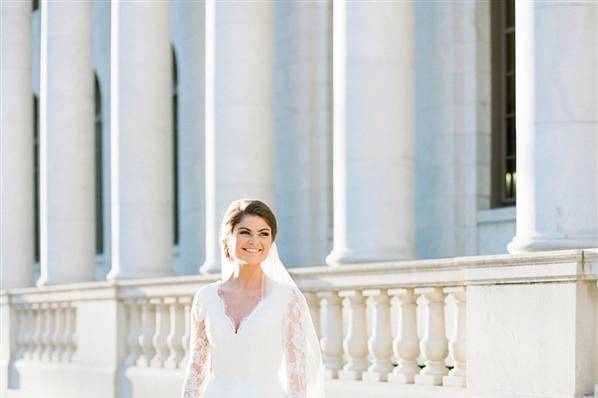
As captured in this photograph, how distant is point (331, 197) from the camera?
3272 cm

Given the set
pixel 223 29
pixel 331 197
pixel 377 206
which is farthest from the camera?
pixel 331 197

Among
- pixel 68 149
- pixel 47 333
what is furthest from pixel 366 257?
pixel 68 149

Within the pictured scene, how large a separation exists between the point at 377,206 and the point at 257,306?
407 inches

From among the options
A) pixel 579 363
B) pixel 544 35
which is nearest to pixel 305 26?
pixel 544 35

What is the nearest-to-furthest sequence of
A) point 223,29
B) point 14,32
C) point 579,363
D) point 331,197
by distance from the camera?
point 579,363 → point 223,29 → point 331,197 → point 14,32

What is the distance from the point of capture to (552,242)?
16.8 m

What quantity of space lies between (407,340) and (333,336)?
204cm

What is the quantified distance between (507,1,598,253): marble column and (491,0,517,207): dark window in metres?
11.1

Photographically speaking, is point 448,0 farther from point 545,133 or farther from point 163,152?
point 545,133

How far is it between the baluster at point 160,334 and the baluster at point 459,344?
30.1 ft

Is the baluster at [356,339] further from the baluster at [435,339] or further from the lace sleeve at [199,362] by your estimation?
the lace sleeve at [199,362]

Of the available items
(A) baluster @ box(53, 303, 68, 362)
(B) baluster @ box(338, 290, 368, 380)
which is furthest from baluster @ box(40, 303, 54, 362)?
(B) baluster @ box(338, 290, 368, 380)

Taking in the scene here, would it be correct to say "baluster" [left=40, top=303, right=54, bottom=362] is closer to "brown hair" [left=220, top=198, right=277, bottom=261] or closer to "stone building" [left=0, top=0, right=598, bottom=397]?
"stone building" [left=0, top=0, right=598, bottom=397]

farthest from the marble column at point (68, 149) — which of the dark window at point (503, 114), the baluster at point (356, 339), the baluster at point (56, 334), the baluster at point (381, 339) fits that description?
the baluster at point (381, 339)
